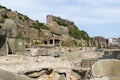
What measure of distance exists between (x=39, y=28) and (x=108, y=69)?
51.3 metres

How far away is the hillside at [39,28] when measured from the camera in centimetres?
4737

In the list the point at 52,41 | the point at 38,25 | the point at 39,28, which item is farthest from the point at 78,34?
the point at 52,41

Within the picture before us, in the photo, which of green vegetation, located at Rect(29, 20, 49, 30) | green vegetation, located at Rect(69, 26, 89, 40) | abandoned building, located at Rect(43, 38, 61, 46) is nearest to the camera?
abandoned building, located at Rect(43, 38, 61, 46)

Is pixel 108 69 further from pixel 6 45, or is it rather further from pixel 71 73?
pixel 6 45

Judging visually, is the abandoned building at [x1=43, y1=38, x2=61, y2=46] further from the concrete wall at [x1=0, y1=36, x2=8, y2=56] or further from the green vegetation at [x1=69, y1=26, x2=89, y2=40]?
the green vegetation at [x1=69, y1=26, x2=89, y2=40]

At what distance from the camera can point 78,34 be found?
65.2m

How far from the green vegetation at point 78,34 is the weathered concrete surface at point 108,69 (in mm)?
59628

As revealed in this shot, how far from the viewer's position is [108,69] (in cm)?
330

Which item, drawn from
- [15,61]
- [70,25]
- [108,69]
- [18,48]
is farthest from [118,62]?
[70,25]

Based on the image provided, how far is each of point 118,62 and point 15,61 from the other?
61.7ft

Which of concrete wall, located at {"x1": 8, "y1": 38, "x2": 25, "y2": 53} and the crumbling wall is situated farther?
concrete wall, located at {"x1": 8, "y1": 38, "x2": 25, "y2": 53}

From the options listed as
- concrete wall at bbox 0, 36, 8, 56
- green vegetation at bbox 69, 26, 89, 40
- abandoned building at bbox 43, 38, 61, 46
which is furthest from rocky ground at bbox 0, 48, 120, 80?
green vegetation at bbox 69, 26, 89, 40

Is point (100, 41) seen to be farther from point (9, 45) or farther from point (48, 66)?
point (48, 66)

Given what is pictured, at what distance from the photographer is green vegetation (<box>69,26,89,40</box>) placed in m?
64.0
